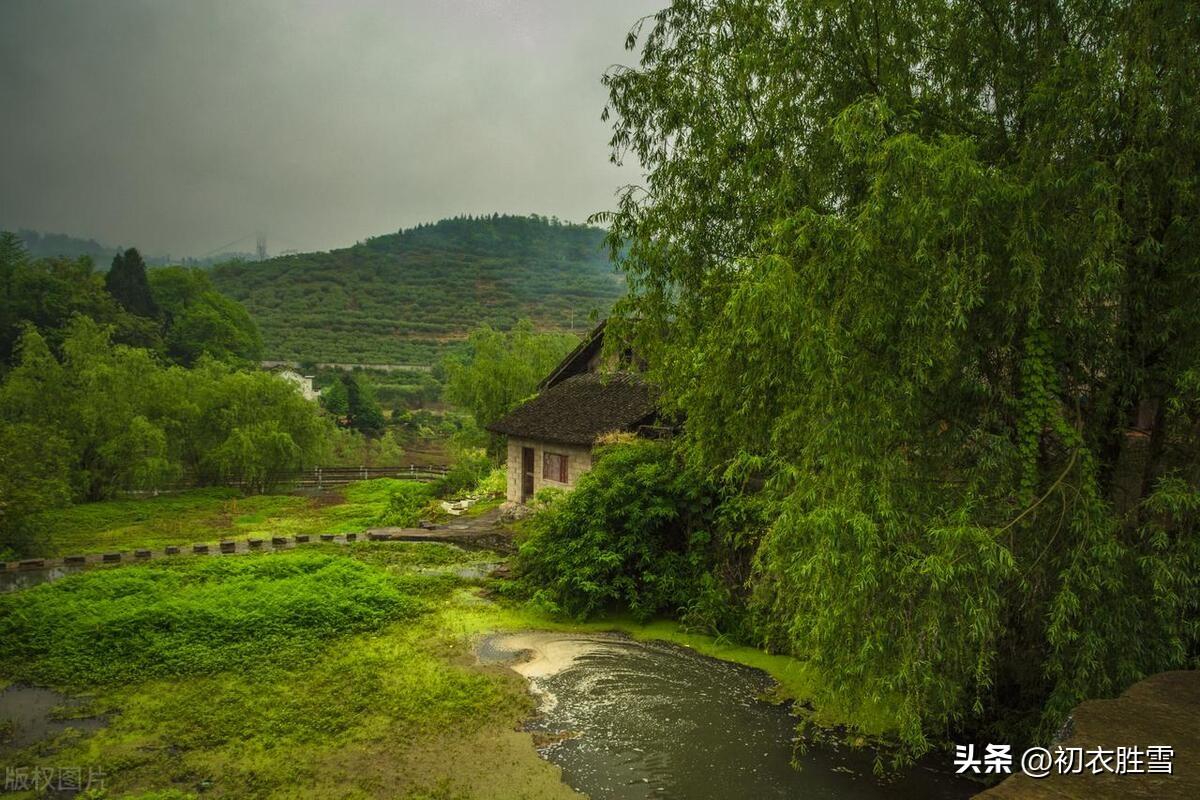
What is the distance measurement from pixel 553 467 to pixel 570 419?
171 cm

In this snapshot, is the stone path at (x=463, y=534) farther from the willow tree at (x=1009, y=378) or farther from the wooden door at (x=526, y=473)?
the willow tree at (x=1009, y=378)

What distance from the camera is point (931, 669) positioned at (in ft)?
24.6

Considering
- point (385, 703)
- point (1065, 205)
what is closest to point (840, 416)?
point (1065, 205)

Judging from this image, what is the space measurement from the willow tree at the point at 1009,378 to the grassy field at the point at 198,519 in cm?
2130

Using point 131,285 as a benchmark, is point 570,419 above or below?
below

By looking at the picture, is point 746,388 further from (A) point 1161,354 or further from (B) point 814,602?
(A) point 1161,354

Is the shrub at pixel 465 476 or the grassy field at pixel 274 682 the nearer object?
the grassy field at pixel 274 682

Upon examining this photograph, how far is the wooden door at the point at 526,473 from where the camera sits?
23.6 m

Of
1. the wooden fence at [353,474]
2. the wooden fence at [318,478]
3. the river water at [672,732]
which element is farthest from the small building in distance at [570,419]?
the wooden fence at [353,474]

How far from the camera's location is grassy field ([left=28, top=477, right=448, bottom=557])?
23578 mm

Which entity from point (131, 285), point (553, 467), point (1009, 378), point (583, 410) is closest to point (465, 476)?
point (553, 467)

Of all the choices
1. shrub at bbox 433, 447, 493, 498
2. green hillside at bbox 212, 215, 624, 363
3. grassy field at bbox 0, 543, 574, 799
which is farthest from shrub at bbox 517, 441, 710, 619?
green hillside at bbox 212, 215, 624, 363

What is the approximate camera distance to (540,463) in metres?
22.8

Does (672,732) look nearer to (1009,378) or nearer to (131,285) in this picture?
(1009,378)
